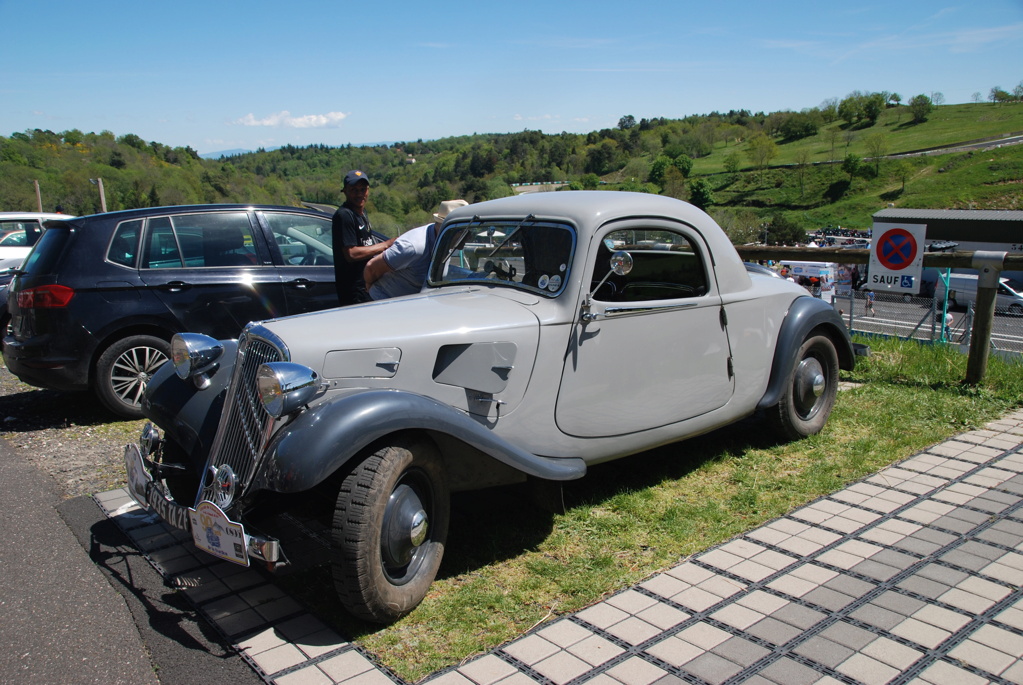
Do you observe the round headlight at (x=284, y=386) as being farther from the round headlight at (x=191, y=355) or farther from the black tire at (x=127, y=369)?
the black tire at (x=127, y=369)

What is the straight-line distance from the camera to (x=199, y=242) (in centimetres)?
628

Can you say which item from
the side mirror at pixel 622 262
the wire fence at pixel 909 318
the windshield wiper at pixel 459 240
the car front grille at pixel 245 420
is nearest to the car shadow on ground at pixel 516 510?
the car front grille at pixel 245 420

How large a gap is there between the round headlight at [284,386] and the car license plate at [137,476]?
81 centimetres

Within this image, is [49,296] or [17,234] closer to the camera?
[49,296]

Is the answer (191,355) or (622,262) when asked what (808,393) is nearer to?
(622,262)

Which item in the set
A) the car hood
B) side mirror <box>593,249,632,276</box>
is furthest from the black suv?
side mirror <box>593,249,632,276</box>

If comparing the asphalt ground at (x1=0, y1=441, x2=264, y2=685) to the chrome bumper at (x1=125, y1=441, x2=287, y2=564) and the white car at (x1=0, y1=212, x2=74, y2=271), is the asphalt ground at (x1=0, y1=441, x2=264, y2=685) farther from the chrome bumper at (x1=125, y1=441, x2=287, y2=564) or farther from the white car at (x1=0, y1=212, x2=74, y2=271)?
the white car at (x1=0, y1=212, x2=74, y2=271)

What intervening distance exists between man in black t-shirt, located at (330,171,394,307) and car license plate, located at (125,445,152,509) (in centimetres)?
242

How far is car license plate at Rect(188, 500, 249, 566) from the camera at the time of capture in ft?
8.52

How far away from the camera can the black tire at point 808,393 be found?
487cm

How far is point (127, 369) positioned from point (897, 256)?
7270 millimetres

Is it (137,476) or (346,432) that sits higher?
(346,432)

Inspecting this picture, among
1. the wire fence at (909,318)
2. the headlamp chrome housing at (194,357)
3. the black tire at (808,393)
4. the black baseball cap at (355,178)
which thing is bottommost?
the wire fence at (909,318)

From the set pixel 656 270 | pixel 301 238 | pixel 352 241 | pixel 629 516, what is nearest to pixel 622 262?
pixel 656 270
